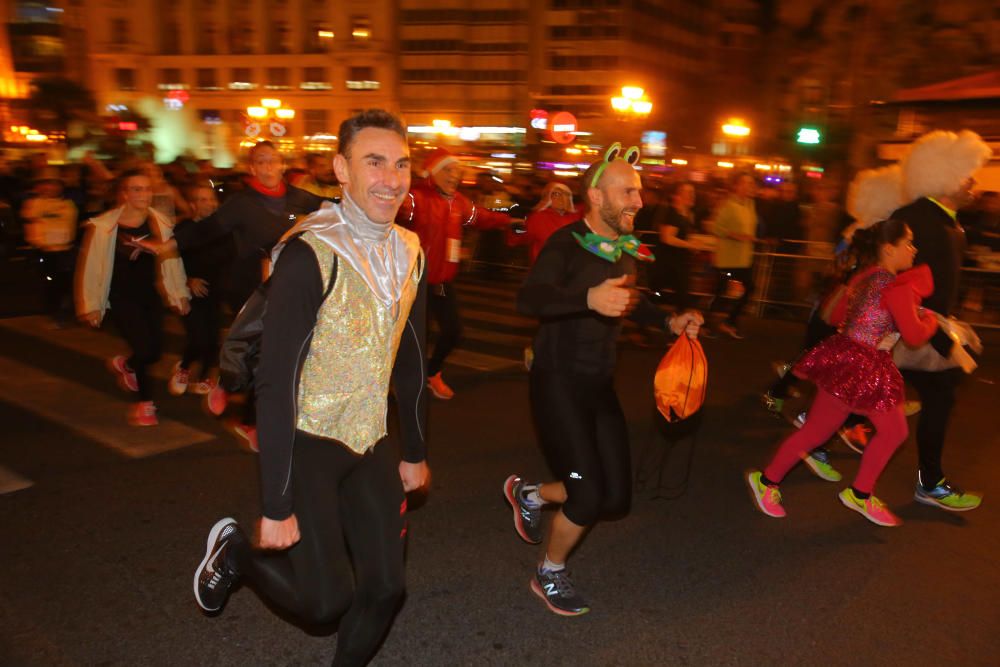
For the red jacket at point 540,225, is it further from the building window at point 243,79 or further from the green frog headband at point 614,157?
the building window at point 243,79

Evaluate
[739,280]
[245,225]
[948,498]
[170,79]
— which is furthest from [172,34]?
[948,498]

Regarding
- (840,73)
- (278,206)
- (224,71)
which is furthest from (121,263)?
(224,71)

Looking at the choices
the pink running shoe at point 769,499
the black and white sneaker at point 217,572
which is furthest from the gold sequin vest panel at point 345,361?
the pink running shoe at point 769,499

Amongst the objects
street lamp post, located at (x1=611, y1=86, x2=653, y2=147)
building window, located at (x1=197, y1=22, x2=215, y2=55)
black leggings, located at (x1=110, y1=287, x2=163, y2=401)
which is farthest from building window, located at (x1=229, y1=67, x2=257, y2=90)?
black leggings, located at (x1=110, y1=287, x2=163, y2=401)

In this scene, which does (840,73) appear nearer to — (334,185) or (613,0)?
(334,185)

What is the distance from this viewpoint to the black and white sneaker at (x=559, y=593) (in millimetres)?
3549

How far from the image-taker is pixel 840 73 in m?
15.2

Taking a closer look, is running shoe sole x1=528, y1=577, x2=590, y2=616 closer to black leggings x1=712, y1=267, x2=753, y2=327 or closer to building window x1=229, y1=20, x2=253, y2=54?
black leggings x1=712, y1=267, x2=753, y2=327

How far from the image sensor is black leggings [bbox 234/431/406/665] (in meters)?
2.44

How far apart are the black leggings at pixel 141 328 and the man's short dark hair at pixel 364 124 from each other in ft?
12.8

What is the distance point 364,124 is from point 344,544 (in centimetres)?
136

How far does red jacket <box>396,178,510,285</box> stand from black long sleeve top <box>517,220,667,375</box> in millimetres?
3098

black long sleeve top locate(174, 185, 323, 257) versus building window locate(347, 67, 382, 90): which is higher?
building window locate(347, 67, 382, 90)

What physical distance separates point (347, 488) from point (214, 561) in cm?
96
